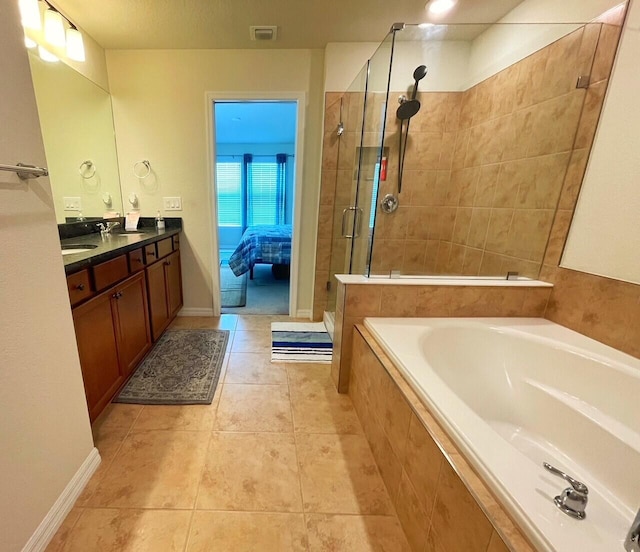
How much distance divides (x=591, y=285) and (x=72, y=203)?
3225 mm

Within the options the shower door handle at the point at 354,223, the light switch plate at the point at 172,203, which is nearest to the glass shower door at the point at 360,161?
the shower door handle at the point at 354,223

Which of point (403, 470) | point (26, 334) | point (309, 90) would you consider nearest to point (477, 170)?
point (309, 90)

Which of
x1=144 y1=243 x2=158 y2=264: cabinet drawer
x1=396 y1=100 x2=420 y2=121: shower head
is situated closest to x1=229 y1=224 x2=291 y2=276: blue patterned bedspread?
x1=144 y1=243 x2=158 y2=264: cabinet drawer

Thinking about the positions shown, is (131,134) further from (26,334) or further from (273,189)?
(273,189)

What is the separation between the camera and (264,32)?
1986 mm

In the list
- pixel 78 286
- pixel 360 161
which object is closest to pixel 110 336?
pixel 78 286

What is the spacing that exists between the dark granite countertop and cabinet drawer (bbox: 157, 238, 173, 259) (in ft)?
0.16

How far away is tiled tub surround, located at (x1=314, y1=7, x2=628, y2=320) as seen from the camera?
4.78ft

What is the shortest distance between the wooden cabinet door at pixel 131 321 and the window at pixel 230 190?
4476 mm

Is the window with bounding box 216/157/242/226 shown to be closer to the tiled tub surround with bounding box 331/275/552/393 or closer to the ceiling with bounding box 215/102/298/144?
the ceiling with bounding box 215/102/298/144

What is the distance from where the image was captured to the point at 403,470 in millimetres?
1010

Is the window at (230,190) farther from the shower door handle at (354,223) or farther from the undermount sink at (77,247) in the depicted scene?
the undermount sink at (77,247)

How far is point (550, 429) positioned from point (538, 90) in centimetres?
187

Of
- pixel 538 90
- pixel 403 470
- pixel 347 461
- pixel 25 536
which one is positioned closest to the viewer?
pixel 25 536
